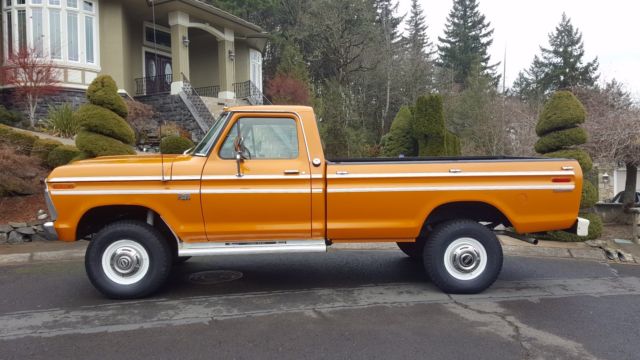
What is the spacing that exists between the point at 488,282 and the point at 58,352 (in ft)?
15.0

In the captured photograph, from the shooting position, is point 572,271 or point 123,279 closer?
point 123,279

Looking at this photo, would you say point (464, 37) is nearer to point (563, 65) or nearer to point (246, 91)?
point (563, 65)

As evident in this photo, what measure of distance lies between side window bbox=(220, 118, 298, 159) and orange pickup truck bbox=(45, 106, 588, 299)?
1cm

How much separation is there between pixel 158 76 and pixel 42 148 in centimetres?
930

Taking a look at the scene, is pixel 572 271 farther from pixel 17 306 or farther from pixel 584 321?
pixel 17 306

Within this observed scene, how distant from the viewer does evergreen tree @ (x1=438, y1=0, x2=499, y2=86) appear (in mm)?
56875

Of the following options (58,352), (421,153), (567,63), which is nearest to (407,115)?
(421,153)

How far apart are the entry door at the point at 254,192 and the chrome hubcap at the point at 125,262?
812 millimetres

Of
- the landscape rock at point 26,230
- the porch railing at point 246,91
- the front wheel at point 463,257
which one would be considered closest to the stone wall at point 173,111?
the porch railing at point 246,91

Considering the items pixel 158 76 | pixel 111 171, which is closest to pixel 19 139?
pixel 111 171

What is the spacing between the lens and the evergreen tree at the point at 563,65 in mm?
47438

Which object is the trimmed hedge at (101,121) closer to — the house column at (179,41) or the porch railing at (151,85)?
the house column at (179,41)

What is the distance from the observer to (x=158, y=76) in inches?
790

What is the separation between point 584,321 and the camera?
16.4 ft
